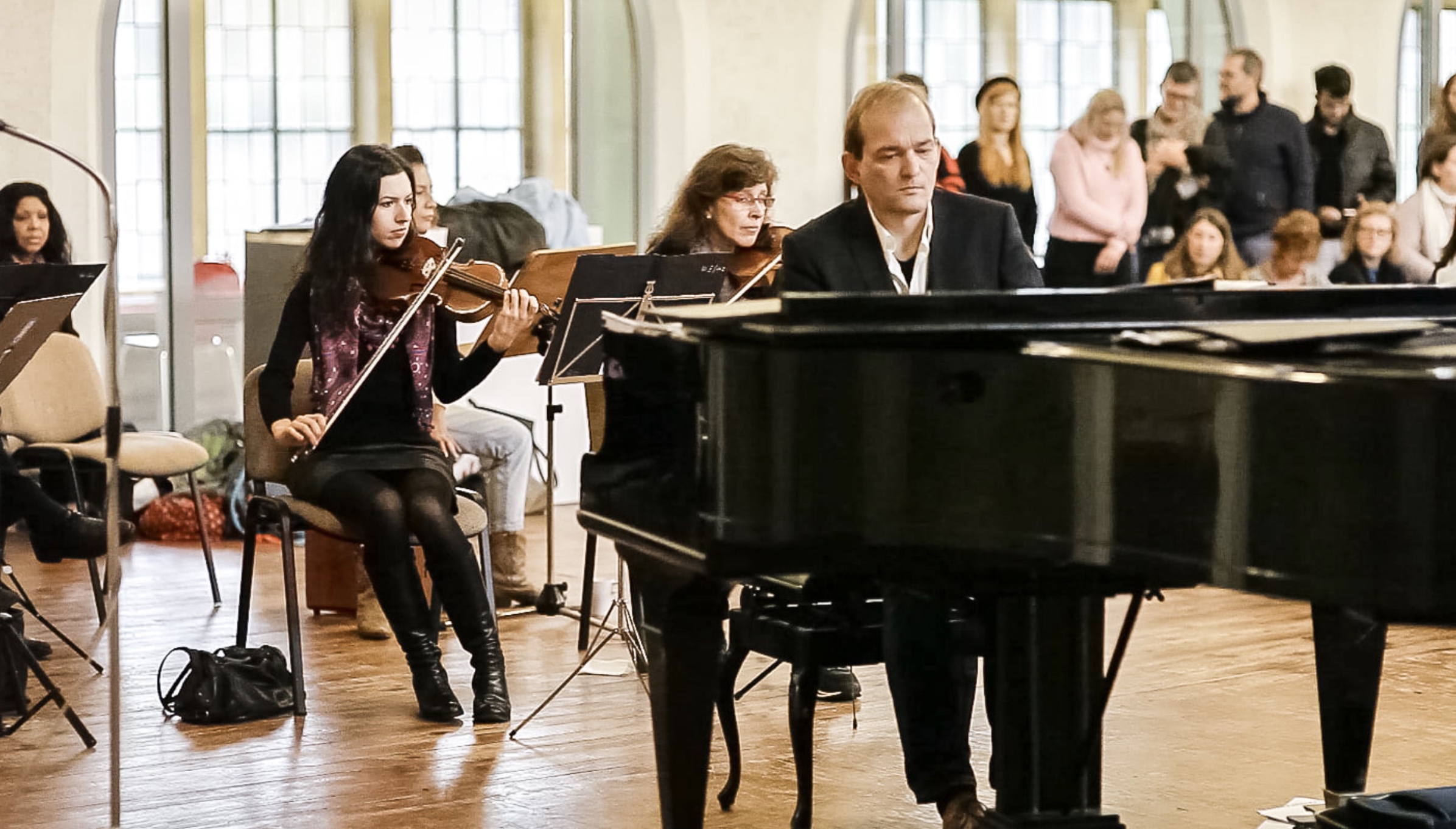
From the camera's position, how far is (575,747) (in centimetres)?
396

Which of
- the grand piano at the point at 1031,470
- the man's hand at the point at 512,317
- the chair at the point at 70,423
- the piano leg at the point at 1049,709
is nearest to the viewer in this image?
the grand piano at the point at 1031,470

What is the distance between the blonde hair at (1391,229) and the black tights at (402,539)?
13.7 ft

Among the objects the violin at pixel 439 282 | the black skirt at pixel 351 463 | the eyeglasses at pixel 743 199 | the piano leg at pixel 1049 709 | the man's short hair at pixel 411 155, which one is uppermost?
the man's short hair at pixel 411 155

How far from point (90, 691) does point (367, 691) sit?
2.03 ft

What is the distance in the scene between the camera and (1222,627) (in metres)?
5.24

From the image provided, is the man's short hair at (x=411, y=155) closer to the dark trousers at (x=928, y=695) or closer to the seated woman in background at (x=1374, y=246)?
the dark trousers at (x=928, y=695)

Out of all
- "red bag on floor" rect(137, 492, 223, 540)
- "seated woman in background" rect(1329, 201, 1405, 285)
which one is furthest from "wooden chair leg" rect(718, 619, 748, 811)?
"seated woman in background" rect(1329, 201, 1405, 285)

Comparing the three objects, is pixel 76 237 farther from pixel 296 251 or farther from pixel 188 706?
pixel 188 706

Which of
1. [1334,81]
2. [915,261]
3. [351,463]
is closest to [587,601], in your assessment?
[351,463]

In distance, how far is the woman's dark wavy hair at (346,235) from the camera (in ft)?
14.3

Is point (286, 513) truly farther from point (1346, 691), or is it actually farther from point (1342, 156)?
point (1342, 156)

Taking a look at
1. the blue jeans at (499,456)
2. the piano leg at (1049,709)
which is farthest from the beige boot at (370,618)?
the piano leg at (1049,709)

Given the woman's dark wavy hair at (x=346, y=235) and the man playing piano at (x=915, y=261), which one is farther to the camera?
the woman's dark wavy hair at (x=346, y=235)

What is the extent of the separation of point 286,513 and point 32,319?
916 mm
